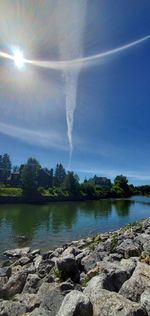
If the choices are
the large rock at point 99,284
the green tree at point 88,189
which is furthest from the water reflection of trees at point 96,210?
the large rock at point 99,284

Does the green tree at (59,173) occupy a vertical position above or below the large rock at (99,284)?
above

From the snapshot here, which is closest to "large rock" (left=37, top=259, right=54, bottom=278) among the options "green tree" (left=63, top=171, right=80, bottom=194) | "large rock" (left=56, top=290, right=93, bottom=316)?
"large rock" (left=56, top=290, right=93, bottom=316)

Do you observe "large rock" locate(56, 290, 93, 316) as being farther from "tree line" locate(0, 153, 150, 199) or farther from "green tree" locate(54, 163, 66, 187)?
"green tree" locate(54, 163, 66, 187)

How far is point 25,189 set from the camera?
100375mm

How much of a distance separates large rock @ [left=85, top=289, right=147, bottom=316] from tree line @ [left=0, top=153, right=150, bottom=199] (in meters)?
92.9

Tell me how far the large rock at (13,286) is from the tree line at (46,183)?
87247 mm

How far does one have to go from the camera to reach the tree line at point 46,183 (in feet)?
337

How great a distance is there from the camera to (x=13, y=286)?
40.2 ft

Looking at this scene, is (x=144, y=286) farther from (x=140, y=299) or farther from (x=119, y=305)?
(x=119, y=305)

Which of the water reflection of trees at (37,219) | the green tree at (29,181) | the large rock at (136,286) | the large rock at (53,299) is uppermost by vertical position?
the green tree at (29,181)

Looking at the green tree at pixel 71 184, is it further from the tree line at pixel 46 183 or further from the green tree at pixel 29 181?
the green tree at pixel 29 181

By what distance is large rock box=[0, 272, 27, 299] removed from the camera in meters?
11.9

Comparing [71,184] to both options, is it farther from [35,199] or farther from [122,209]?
[122,209]

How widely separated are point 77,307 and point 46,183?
468 ft
